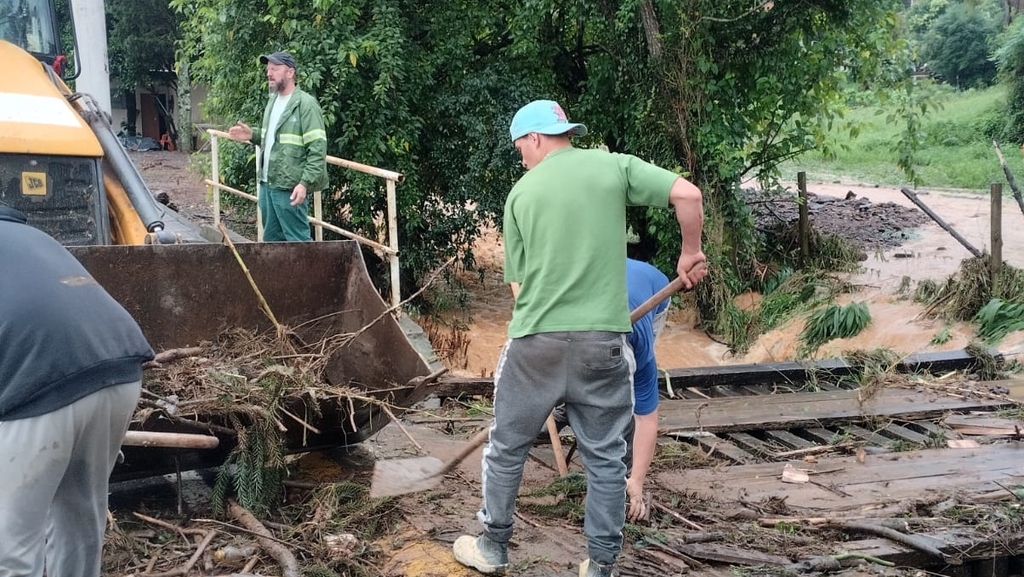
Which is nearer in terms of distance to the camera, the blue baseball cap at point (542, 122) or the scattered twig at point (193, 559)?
the blue baseball cap at point (542, 122)

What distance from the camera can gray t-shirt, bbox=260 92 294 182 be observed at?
7355 millimetres

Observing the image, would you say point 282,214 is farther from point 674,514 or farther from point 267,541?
point 674,514

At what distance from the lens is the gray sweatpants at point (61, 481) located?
2850 mm

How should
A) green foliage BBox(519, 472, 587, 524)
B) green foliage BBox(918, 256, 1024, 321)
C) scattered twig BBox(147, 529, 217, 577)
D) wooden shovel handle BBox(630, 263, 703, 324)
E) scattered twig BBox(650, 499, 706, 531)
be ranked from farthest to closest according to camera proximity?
green foliage BBox(918, 256, 1024, 321)
green foliage BBox(519, 472, 587, 524)
scattered twig BBox(650, 499, 706, 531)
wooden shovel handle BBox(630, 263, 703, 324)
scattered twig BBox(147, 529, 217, 577)

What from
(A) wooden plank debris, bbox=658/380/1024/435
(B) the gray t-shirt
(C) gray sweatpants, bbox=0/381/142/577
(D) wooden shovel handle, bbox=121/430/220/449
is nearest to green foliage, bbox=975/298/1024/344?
(A) wooden plank debris, bbox=658/380/1024/435

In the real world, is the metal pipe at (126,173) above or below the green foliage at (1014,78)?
below

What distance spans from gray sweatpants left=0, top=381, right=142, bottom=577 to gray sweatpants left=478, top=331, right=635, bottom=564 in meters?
1.42

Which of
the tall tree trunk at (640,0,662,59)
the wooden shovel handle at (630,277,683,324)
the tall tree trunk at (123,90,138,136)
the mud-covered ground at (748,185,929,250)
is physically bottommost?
the mud-covered ground at (748,185,929,250)

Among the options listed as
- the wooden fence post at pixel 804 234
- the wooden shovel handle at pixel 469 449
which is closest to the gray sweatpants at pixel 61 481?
the wooden shovel handle at pixel 469 449

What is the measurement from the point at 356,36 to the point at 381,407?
669cm

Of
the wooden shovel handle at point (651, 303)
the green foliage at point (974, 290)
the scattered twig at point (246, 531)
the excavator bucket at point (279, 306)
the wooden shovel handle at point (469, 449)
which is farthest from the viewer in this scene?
the green foliage at point (974, 290)

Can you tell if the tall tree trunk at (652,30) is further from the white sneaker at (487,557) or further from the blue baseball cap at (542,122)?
the white sneaker at (487,557)

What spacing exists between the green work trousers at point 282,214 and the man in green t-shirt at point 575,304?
156 inches

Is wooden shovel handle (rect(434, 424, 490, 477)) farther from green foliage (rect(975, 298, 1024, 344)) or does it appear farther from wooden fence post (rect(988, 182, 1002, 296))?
wooden fence post (rect(988, 182, 1002, 296))
